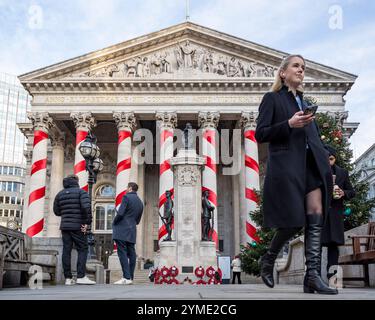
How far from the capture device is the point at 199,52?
35344 mm

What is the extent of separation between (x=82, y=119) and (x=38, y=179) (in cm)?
529

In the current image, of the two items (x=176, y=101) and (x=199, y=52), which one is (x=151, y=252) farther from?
(x=199, y=52)

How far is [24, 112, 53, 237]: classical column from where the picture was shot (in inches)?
1255

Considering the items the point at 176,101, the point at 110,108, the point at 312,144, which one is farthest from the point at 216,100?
the point at 312,144

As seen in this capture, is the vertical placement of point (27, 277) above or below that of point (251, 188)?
below

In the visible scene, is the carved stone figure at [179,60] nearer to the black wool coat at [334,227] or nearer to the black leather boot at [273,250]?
the black wool coat at [334,227]

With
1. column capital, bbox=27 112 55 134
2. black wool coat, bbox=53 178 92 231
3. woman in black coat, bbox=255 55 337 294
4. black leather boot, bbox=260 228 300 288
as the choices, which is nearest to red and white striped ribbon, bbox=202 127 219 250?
column capital, bbox=27 112 55 134

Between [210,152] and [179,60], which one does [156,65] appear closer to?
[179,60]

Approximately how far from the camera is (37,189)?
106 feet

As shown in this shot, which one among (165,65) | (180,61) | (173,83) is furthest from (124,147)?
(180,61)

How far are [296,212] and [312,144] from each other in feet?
2.53

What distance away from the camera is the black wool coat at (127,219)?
34.2 ft

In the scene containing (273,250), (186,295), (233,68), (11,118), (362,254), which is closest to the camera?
(186,295)

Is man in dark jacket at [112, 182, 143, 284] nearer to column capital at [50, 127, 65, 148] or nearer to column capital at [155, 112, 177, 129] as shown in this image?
column capital at [155, 112, 177, 129]
